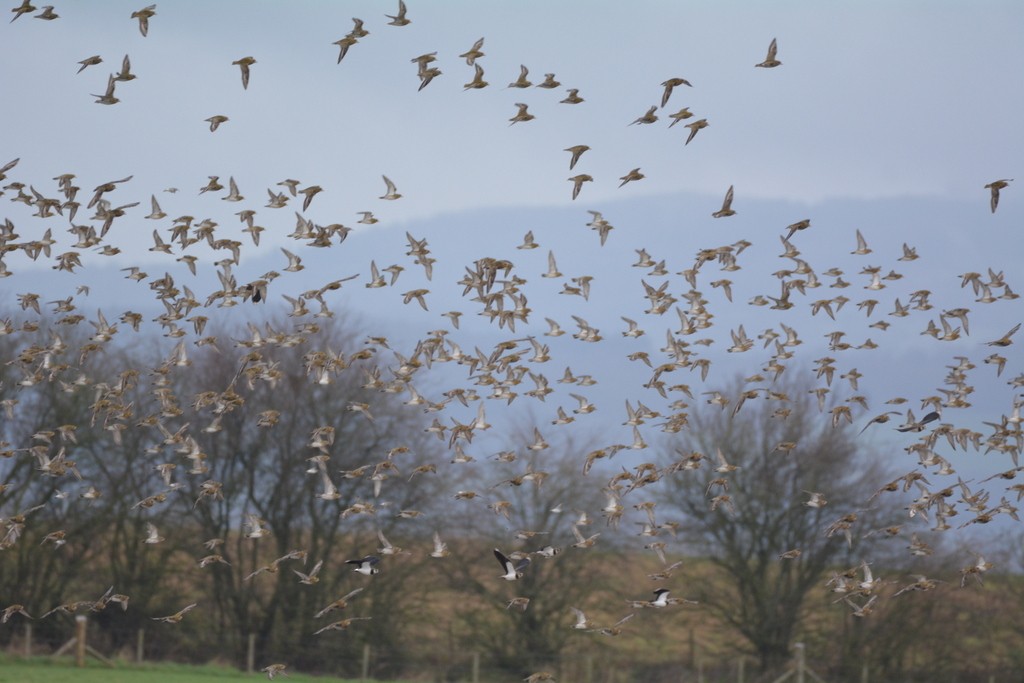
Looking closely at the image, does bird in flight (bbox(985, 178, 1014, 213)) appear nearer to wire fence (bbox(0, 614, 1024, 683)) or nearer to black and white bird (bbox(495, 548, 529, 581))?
black and white bird (bbox(495, 548, 529, 581))

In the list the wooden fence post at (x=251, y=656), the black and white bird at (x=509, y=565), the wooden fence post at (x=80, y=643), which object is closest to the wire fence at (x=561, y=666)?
the wooden fence post at (x=251, y=656)

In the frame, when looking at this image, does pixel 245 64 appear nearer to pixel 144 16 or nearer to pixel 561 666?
pixel 144 16

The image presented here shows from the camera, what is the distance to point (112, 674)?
4350 centimetres

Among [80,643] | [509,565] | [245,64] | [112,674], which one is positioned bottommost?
[112,674]

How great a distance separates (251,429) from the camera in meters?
53.8

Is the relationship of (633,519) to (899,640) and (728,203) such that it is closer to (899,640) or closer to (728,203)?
(899,640)

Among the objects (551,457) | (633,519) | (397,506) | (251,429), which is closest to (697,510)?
(633,519)

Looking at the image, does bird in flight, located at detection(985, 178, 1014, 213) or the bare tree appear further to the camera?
the bare tree

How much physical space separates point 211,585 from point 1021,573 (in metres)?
29.0

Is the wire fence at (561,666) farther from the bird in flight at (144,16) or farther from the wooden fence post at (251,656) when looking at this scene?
the bird in flight at (144,16)

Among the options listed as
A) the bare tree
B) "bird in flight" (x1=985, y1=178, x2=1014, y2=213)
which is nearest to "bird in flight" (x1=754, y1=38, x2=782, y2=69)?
"bird in flight" (x1=985, y1=178, x2=1014, y2=213)

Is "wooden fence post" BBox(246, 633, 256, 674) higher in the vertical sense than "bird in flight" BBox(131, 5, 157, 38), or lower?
lower

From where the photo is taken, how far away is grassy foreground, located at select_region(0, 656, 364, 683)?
4016 cm

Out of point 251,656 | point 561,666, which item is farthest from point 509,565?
point 251,656
